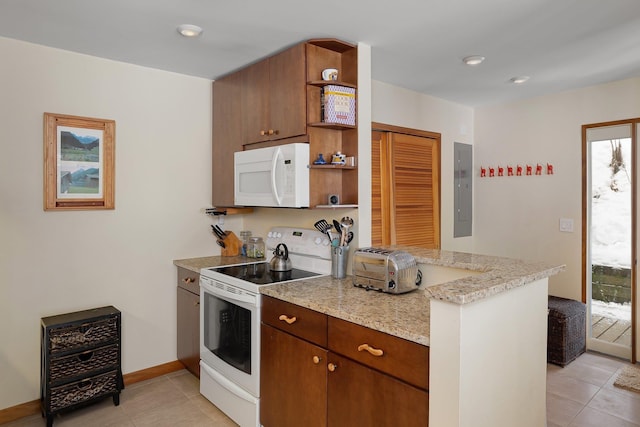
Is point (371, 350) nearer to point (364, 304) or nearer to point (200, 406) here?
point (364, 304)

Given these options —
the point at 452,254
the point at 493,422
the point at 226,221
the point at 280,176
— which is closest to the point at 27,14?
the point at 280,176

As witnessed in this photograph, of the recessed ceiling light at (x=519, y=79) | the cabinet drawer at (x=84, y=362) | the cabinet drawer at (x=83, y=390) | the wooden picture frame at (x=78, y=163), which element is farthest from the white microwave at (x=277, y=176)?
the recessed ceiling light at (x=519, y=79)

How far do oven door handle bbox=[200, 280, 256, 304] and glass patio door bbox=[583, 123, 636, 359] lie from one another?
3081mm

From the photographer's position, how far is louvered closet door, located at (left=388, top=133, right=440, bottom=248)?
362cm

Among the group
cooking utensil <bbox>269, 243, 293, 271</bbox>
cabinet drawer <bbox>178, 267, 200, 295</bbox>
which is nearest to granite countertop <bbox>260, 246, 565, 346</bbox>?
cooking utensil <bbox>269, 243, 293, 271</bbox>

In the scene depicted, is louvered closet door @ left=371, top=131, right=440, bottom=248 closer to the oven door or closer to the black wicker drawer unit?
the oven door

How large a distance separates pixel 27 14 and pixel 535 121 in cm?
409

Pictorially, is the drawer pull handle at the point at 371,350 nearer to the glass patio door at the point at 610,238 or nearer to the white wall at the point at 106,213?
the white wall at the point at 106,213

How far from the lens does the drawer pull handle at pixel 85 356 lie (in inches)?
101

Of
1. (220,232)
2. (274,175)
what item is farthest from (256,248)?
(274,175)

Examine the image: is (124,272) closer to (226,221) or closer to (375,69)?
(226,221)

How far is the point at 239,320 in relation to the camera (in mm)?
2482

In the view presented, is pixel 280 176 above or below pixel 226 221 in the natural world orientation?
above

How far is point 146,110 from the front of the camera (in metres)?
3.10
